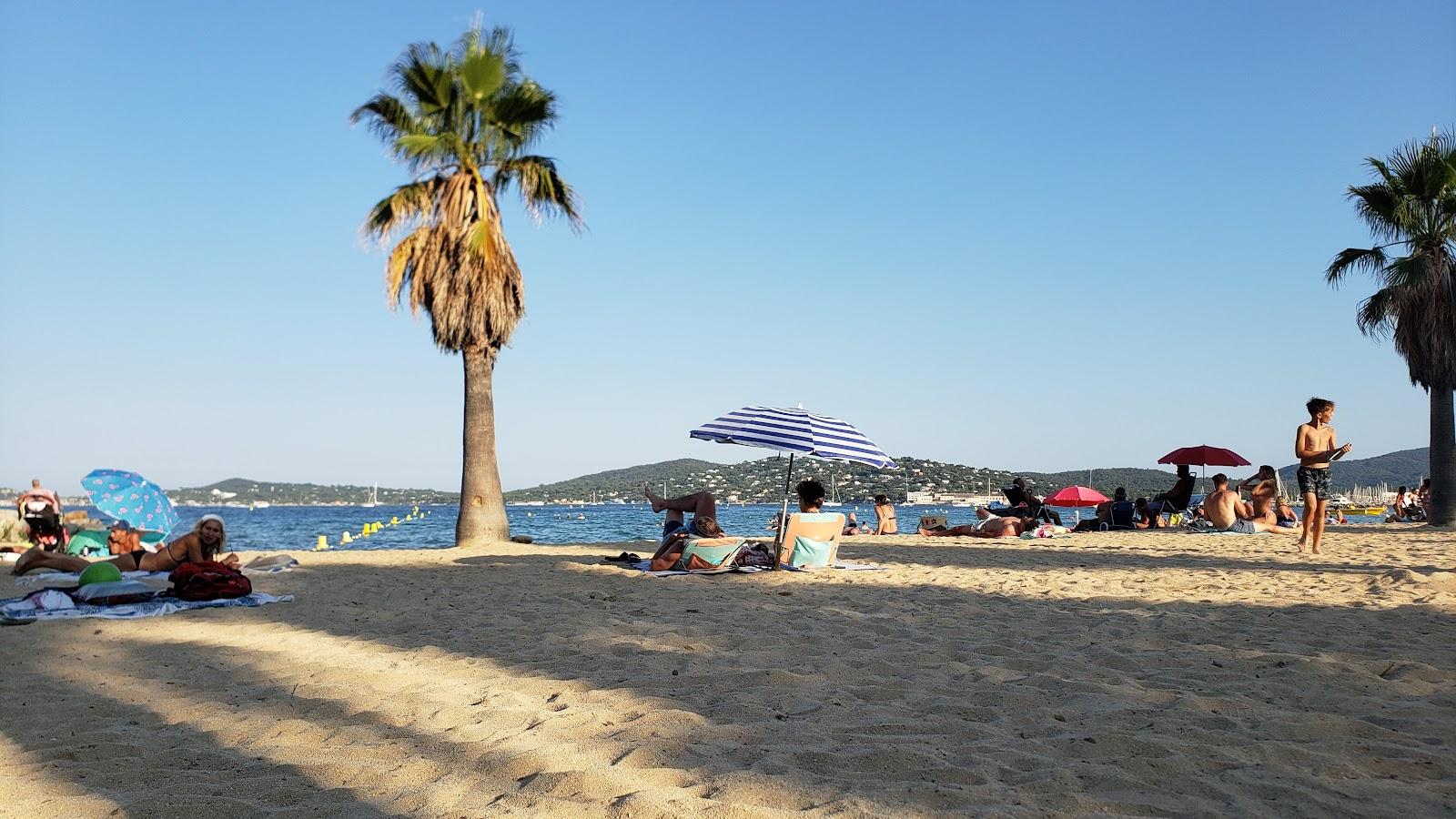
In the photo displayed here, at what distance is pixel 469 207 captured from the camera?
1552 centimetres

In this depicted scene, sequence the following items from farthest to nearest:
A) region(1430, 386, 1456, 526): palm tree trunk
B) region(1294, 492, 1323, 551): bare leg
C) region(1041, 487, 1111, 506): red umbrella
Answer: region(1041, 487, 1111, 506): red umbrella → region(1430, 386, 1456, 526): palm tree trunk → region(1294, 492, 1323, 551): bare leg

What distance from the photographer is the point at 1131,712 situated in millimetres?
3564

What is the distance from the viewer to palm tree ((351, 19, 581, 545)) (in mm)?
15234

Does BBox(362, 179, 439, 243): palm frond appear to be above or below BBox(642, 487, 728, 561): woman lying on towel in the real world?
above

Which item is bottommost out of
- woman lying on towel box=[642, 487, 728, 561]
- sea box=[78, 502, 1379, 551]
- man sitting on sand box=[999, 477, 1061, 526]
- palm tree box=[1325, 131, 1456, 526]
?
sea box=[78, 502, 1379, 551]

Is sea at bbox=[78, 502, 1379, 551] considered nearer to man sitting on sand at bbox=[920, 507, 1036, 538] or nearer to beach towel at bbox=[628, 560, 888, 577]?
man sitting on sand at bbox=[920, 507, 1036, 538]

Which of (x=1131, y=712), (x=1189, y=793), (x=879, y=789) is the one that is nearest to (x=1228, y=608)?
(x=1131, y=712)

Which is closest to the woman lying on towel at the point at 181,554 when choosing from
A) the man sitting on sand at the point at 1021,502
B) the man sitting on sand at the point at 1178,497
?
the man sitting on sand at the point at 1021,502

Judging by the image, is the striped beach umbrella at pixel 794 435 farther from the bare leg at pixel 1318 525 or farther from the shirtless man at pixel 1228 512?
the shirtless man at pixel 1228 512

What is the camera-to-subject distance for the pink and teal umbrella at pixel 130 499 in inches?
552

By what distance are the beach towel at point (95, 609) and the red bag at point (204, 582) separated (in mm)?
83

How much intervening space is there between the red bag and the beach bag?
13.0 feet

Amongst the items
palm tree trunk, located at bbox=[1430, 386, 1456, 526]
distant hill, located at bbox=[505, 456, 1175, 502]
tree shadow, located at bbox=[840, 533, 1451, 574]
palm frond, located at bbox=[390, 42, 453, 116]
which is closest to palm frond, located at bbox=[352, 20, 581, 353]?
palm frond, located at bbox=[390, 42, 453, 116]

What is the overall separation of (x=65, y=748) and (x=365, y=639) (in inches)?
95.1
